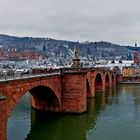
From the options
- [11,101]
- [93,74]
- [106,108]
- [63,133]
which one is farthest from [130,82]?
[11,101]

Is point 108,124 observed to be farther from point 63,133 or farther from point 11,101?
point 11,101

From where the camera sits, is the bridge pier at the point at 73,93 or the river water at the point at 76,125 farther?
the bridge pier at the point at 73,93

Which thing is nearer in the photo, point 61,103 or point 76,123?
point 76,123

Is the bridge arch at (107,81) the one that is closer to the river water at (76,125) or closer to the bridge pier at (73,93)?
the river water at (76,125)

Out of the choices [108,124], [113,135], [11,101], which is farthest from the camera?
[108,124]

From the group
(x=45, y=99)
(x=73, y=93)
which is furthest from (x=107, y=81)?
(x=45, y=99)

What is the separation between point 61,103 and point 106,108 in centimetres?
1028

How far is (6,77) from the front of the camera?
93.9 feet

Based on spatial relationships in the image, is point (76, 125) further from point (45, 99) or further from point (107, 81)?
point (107, 81)

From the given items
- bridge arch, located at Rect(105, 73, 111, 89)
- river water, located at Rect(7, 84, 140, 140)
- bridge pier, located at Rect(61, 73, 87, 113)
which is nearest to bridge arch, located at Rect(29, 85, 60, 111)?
river water, located at Rect(7, 84, 140, 140)

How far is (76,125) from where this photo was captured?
37.4 meters

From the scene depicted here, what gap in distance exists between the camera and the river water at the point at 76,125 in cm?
3228

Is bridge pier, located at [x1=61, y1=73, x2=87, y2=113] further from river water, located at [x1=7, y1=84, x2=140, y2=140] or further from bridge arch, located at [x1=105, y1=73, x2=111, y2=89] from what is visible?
bridge arch, located at [x1=105, y1=73, x2=111, y2=89]

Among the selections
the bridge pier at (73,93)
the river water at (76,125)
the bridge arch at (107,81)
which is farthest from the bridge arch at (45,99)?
the bridge arch at (107,81)
